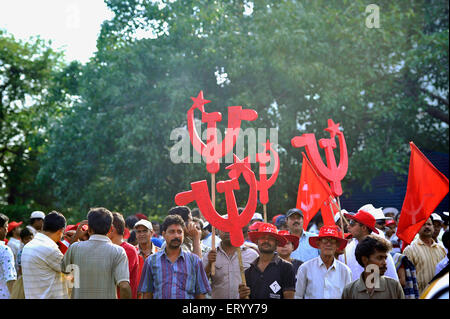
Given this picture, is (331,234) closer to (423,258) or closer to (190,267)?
(190,267)

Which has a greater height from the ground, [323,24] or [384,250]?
[323,24]

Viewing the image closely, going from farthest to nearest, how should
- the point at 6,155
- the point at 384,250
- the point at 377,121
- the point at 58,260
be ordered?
the point at 6,155, the point at 377,121, the point at 58,260, the point at 384,250

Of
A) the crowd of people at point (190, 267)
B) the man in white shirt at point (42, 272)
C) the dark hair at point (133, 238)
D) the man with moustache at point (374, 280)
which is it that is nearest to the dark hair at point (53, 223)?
the crowd of people at point (190, 267)

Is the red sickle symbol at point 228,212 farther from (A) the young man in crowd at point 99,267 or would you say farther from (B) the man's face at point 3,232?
(B) the man's face at point 3,232

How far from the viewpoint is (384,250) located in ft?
15.6

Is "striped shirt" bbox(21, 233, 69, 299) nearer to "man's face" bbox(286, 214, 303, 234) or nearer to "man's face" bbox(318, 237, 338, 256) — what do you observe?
"man's face" bbox(318, 237, 338, 256)

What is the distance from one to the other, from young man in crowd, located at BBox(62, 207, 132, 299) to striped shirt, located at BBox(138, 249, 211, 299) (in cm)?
19

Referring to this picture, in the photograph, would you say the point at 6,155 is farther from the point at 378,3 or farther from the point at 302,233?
the point at 302,233

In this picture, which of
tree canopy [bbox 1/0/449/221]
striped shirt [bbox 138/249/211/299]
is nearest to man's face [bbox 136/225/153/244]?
striped shirt [bbox 138/249/211/299]

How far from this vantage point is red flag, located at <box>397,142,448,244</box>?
19.3 feet

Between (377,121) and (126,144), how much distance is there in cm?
644
